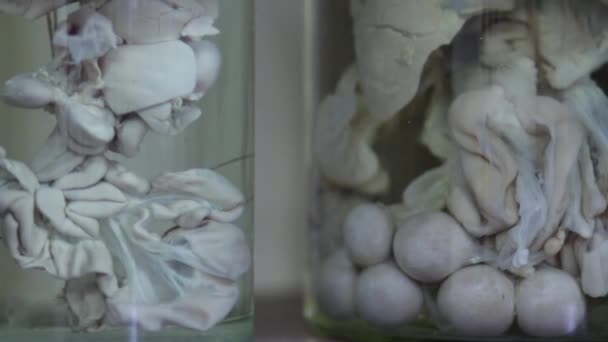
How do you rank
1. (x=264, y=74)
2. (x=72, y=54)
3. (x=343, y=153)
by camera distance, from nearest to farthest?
(x=72, y=54) → (x=343, y=153) → (x=264, y=74)

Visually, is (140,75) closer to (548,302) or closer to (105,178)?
(105,178)

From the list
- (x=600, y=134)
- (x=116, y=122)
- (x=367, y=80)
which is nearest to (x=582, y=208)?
(x=600, y=134)

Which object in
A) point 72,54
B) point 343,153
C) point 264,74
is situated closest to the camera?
point 72,54

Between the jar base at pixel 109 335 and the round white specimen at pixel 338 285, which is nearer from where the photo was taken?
the jar base at pixel 109 335

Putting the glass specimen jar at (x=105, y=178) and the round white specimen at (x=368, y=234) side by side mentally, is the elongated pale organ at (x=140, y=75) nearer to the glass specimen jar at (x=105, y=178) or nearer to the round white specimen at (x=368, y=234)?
the glass specimen jar at (x=105, y=178)

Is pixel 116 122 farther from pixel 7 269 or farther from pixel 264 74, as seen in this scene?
pixel 264 74

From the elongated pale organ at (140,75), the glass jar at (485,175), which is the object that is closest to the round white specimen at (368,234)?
the glass jar at (485,175)

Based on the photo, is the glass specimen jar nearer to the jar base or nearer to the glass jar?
the jar base

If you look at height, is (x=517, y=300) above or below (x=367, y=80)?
below

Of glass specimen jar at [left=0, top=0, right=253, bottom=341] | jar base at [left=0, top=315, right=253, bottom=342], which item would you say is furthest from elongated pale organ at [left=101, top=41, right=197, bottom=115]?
jar base at [left=0, top=315, right=253, bottom=342]
